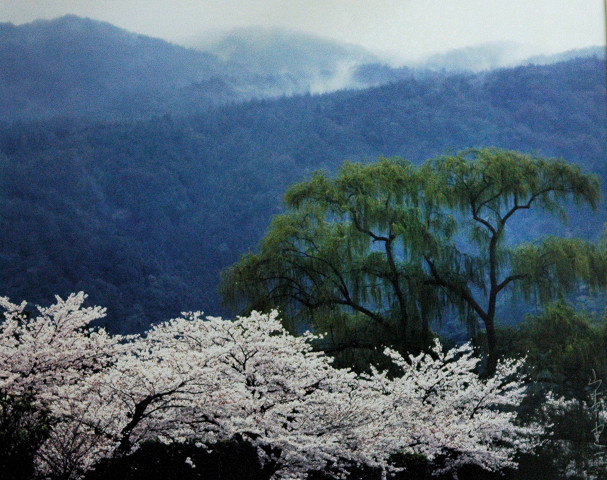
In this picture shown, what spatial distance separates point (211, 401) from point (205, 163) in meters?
4.14

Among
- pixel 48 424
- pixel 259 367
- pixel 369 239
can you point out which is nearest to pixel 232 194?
pixel 369 239

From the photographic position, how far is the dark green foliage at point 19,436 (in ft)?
10.2

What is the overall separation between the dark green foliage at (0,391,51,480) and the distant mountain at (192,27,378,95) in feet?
13.4

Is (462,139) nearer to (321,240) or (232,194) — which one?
(321,240)

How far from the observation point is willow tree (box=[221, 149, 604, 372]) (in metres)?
6.43

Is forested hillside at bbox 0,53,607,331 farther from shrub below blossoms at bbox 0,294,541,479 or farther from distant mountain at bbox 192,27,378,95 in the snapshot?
shrub below blossoms at bbox 0,294,541,479

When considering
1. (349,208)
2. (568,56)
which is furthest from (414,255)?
(568,56)

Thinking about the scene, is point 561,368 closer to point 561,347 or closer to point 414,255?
point 561,347

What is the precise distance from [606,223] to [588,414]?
1828 mm

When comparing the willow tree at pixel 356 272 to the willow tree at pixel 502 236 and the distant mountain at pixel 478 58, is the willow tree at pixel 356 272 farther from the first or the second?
the distant mountain at pixel 478 58

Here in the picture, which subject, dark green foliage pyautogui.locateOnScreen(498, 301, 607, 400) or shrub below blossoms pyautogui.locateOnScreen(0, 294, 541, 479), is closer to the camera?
shrub below blossoms pyautogui.locateOnScreen(0, 294, 541, 479)

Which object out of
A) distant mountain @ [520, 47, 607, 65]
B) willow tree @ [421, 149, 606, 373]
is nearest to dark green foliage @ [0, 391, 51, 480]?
willow tree @ [421, 149, 606, 373]

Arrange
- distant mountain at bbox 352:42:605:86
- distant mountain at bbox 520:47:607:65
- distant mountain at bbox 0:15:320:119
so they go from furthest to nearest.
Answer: distant mountain at bbox 352:42:605:86 < distant mountain at bbox 520:47:607:65 < distant mountain at bbox 0:15:320:119

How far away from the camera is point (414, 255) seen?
6.52 meters
